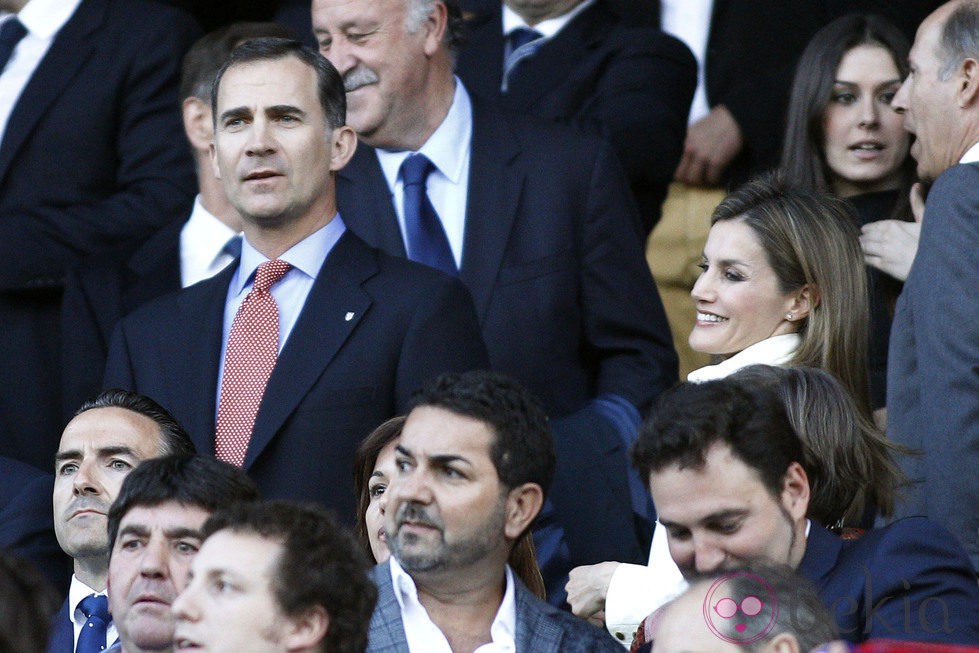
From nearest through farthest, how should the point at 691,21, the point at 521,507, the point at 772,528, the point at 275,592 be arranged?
the point at 275,592 < the point at 772,528 < the point at 521,507 < the point at 691,21

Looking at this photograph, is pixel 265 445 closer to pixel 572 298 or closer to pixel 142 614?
pixel 142 614

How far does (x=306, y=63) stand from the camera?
16.0 feet

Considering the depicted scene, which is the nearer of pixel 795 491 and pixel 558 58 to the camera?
pixel 795 491

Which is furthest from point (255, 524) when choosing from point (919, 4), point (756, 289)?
point (919, 4)

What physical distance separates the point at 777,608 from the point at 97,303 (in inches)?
116

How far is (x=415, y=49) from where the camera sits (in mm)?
5512

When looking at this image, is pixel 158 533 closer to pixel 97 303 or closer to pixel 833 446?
pixel 833 446

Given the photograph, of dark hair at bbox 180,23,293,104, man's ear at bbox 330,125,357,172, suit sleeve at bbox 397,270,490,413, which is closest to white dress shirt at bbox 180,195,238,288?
dark hair at bbox 180,23,293,104

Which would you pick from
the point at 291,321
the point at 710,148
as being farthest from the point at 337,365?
the point at 710,148

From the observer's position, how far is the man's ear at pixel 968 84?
471 cm

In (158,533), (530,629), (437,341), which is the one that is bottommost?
(530,629)

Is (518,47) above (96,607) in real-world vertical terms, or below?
above

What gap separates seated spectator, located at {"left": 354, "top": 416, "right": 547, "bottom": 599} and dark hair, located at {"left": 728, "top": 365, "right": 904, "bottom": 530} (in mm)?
648

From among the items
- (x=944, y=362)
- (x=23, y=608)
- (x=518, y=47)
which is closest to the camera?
(x=23, y=608)
